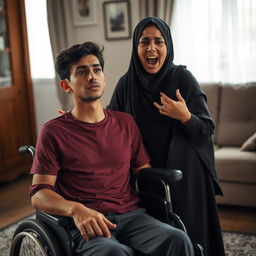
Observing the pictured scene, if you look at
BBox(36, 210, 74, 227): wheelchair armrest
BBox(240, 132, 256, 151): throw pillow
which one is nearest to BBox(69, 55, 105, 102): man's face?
BBox(36, 210, 74, 227): wheelchair armrest

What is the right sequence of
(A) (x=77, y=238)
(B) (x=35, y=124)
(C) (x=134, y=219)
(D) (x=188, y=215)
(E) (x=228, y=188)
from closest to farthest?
(A) (x=77, y=238) < (C) (x=134, y=219) < (D) (x=188, y=215) < (E) (x=228, y=188) < (B) (x=35, y=124)

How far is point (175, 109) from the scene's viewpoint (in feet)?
6.12

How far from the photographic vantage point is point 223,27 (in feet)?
12.4

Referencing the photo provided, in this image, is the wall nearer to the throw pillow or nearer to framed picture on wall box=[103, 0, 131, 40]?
framed picture on wall box=[103, 0, 131, 40]

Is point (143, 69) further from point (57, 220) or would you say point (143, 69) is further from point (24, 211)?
point (24, 211)

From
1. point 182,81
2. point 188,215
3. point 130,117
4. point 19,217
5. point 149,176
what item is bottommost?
point 19,217

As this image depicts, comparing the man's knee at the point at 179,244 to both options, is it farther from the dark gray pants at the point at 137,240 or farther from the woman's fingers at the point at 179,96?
the woman's fingers at the point at 179,96

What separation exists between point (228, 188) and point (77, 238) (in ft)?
5.70

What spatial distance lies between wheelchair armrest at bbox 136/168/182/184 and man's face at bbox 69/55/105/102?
0.36 meters

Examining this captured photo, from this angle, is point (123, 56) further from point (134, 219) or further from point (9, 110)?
point (134, 219)

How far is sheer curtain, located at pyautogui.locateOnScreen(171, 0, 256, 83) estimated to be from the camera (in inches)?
146

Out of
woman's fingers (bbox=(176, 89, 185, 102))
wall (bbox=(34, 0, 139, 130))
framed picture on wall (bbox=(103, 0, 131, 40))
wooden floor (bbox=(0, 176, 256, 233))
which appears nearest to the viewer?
woman's fingers (bbox=(176, 89, 185, 102))

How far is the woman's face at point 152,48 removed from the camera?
6.58ft

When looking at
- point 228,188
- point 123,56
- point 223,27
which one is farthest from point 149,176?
point 123,56
